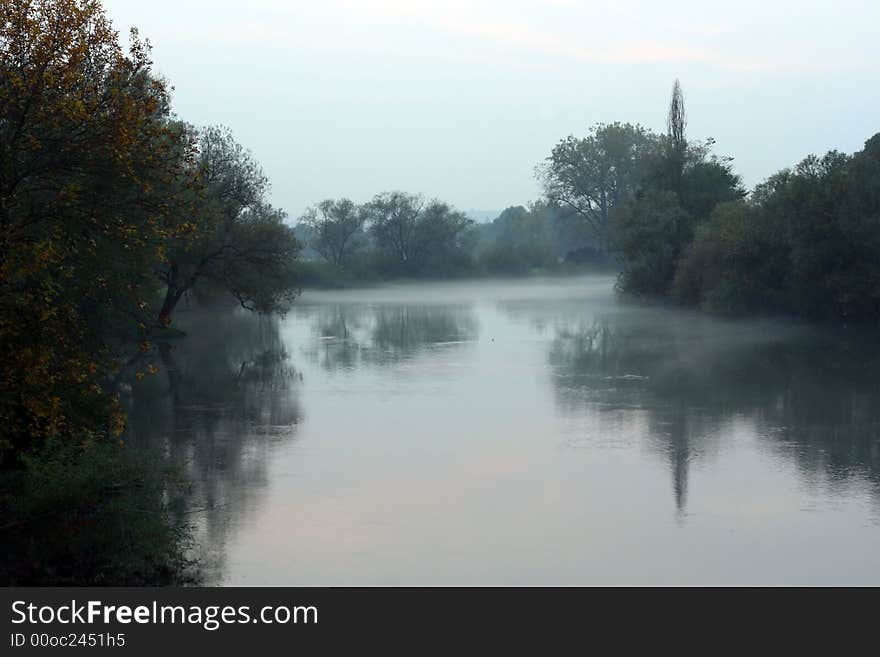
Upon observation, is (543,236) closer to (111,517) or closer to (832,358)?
(832,358)

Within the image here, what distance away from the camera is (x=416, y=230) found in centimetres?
12756

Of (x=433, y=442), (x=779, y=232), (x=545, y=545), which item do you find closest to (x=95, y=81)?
(x=545, y=545)

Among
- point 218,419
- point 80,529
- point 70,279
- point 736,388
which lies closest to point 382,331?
point 736,388

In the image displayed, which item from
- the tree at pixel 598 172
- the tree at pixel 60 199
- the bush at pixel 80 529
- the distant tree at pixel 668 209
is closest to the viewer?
the bush at pixel 80 529

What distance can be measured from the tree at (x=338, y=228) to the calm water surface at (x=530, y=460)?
3436 inches

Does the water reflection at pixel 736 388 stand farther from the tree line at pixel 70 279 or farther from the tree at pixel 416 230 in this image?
the tree at pixel 416 230

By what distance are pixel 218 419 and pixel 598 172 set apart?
304 ft

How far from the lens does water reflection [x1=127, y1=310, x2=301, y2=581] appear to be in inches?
682

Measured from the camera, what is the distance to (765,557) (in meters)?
14.6

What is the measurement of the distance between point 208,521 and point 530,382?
709 inches

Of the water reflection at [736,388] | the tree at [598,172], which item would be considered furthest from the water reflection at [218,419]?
the tree at [598,172]

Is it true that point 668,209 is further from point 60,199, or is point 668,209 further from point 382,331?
point 60,199

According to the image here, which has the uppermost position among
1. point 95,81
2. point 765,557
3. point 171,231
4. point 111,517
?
point 95,81

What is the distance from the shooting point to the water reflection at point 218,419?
56.8 feet
